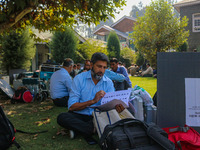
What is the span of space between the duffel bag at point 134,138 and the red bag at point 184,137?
0.60 metres

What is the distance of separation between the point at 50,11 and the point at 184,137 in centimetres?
669

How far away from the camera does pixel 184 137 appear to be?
10.2 feet

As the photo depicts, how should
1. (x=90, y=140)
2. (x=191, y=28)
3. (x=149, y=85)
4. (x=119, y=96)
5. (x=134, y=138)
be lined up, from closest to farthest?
(x=134, y=138), (x=119, y=96), (x=90, y=140), (x=149, y=85), (x=191, y=28)

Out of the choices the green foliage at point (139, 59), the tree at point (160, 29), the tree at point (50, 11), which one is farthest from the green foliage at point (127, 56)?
the tree at point (50, 11)

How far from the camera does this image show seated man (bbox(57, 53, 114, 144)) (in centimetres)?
377

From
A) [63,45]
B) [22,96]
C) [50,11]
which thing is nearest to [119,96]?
[22,96]

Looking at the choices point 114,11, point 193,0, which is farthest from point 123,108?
point 193,0

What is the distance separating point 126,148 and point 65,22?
6589mm

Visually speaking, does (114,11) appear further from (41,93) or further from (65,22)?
(41,93)

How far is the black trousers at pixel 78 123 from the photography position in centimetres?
387

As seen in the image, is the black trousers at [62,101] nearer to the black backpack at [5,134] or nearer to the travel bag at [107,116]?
the black backpack at [5,134]

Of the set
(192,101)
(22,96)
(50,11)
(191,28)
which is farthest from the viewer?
→ (191,28)

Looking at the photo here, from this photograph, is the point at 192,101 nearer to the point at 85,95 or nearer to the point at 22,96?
the point at 85,95

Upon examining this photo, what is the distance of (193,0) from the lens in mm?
24562
